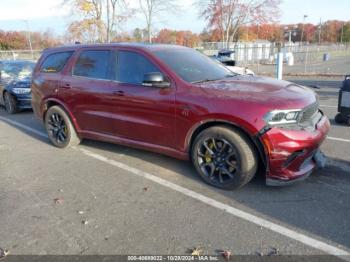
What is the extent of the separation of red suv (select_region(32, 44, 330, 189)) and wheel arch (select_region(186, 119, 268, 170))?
13 millimetres

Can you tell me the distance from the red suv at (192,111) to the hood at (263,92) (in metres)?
0.01

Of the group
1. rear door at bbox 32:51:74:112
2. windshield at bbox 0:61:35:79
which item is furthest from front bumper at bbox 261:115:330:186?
windshield at bbox 0:61:35:79

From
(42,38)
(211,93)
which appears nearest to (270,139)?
(211,93)

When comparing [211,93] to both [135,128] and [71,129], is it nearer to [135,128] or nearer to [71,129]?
[135,128]

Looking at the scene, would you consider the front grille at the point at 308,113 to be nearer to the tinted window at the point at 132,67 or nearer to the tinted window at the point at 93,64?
the tinted window at the point at 132,67

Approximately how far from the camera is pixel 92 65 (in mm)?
5199

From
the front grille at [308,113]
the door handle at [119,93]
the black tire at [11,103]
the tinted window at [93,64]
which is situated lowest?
the black tire at [11,103]

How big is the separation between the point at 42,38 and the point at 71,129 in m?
62.3

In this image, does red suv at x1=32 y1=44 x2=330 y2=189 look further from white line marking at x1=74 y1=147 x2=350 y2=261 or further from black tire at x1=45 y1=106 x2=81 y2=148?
white line marking at x1=74 y1=147 x2=350 y2=261

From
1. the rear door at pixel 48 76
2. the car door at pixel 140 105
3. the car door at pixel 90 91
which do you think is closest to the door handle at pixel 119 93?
the car door at pixel 140 105

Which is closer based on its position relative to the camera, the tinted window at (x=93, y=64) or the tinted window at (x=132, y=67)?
Answer: the tinted window at (x=132, y=67)

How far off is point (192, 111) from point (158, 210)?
49.2 inches

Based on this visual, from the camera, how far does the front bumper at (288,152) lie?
355 centimetres

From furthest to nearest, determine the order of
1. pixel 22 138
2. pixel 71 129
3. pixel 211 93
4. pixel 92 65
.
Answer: pixel 22 138 < pixel 71 129 < pixel 92 65 < pixel 211 93
